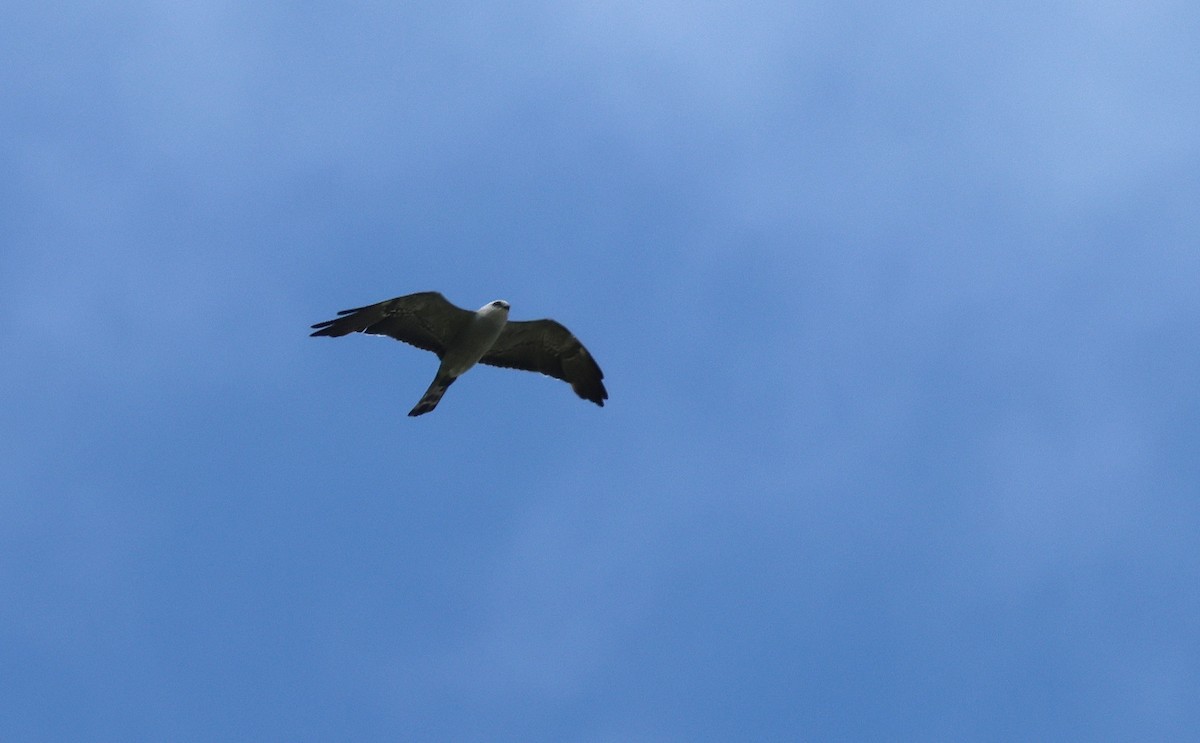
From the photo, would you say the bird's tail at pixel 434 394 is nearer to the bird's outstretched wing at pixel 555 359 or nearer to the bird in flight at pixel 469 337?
the bird in flight at pixel 469 337

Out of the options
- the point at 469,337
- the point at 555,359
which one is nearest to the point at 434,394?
the point at 469,337

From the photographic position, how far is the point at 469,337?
1975 cm

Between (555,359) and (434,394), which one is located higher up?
(555,359)

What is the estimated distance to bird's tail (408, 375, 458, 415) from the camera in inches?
794

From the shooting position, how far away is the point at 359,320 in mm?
19359

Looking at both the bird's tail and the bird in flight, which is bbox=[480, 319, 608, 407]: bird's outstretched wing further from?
the bird's tail

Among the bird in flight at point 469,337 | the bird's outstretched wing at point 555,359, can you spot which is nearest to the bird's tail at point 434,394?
the bird in flight at point 469,337

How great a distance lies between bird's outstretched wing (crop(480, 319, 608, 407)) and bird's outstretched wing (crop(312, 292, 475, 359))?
100 centimetres

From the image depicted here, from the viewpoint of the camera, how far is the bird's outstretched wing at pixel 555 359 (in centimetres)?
2070

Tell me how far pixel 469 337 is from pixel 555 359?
185 cm

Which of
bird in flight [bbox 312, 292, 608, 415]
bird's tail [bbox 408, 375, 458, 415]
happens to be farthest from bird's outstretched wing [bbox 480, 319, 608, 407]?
bird's tail [bbox 408, 375, 458, 415]

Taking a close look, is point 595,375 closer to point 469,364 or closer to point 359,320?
point 469,364

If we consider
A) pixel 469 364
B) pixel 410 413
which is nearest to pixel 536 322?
pixel 469 364

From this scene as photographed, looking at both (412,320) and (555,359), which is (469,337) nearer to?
(412,320)
